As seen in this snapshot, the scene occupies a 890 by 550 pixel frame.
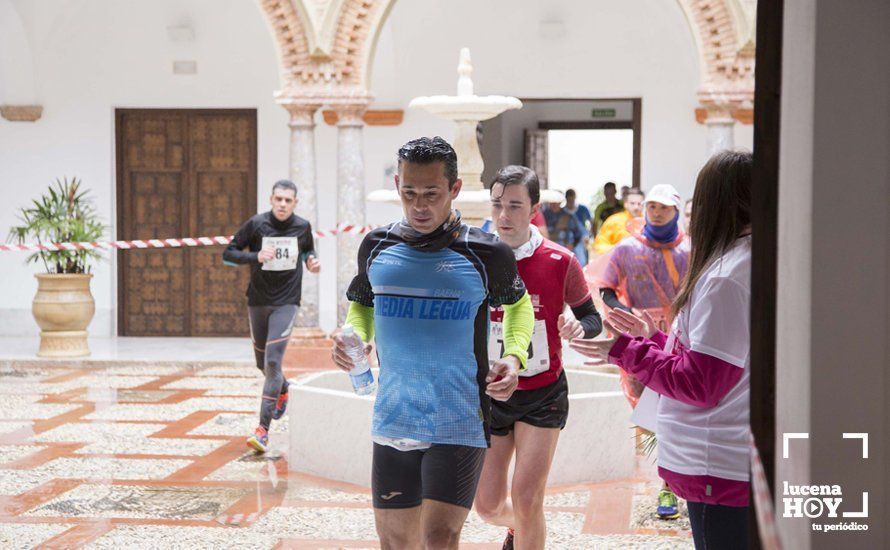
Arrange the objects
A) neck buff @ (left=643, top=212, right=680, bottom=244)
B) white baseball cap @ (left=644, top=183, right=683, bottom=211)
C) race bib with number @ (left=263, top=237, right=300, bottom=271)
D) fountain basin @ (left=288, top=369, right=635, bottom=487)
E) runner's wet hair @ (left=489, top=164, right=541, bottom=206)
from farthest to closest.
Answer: race bib with number @ (left=263, top=237, right=300, bottom=271) → fountain basin @ (left=288, top=369, right=635, bottom=487) → neck buff @ (left=643, top=212, right=680, bottom=244) → white baseball cap @ (left=644, top=183, right=683, bottom=211) → runner's wet hair @ (left=489, top=164, right=541, bottom=206)

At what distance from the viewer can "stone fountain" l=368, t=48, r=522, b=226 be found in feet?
26.2

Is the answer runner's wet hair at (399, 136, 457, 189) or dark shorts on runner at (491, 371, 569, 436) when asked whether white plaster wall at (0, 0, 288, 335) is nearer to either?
dark shorts on runner at (491, 371, 569, 436)

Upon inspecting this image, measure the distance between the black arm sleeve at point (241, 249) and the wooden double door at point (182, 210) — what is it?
22.8 ft

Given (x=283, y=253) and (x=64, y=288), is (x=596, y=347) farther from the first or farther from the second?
(x=64, y=288)

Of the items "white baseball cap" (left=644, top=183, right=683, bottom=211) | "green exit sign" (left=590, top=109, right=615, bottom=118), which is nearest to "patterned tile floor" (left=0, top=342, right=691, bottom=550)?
"white baseball cap" (left=644, top=183, right=683, bottom=211)

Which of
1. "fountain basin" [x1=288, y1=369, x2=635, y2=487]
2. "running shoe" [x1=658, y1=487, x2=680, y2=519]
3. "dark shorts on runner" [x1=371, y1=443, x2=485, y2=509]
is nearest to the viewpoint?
"dark shorts on runner" [x1=371, y1=443, x2=485, y2=509]

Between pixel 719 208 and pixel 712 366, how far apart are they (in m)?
0.42

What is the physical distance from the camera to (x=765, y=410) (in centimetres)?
258

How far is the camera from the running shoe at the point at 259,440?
768cm

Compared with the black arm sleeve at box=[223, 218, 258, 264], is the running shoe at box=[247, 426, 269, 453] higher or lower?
lower

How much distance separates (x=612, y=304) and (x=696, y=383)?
2.76 m

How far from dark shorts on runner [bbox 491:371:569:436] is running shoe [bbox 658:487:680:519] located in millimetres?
1684

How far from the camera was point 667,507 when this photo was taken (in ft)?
19.7

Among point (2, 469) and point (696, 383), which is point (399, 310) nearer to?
point (696, 383)
